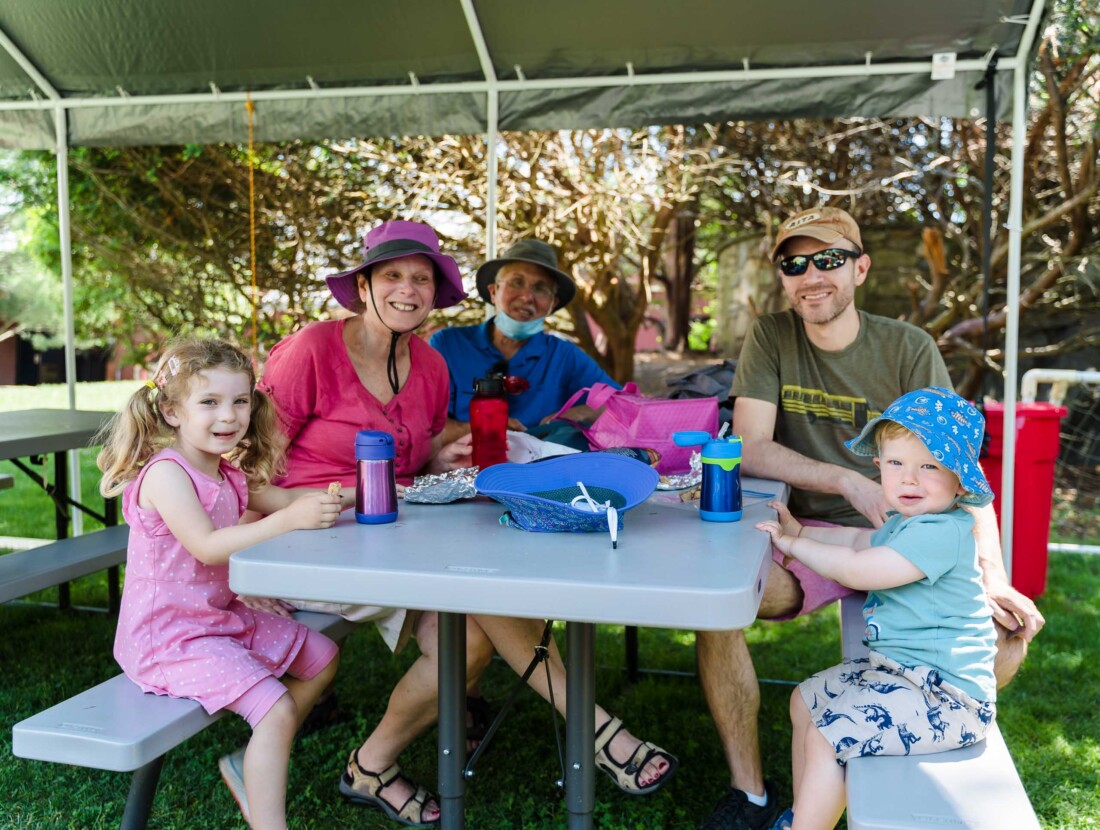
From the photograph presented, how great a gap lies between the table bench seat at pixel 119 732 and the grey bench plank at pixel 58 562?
1.13 metres

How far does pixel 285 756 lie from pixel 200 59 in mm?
3225

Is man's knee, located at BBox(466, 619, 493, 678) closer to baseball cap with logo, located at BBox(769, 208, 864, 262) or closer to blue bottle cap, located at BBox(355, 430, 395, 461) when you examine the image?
blue bottle cap, located at BBox(355, 430, 395, 461)

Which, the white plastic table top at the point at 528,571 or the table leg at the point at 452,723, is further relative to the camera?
the table leg at the point at 452,723

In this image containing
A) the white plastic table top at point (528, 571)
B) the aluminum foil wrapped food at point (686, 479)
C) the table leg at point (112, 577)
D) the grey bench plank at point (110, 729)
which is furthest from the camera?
the table leg at point (112, 577)

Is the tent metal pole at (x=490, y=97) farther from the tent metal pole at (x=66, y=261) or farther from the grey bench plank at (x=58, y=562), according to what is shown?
the tent metal pole at (x=66, y=261)

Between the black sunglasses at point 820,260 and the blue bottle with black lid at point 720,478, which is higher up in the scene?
the black sunglasses at point 820,260

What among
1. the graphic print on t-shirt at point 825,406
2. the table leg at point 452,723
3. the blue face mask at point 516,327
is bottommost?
the table leg at point 452,723

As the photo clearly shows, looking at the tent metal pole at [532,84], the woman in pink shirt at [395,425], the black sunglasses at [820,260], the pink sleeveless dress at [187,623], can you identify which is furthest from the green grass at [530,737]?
the tent metal pole at [532,84]

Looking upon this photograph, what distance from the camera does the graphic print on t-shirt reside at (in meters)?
2.88

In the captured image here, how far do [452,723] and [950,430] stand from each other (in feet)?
3.90

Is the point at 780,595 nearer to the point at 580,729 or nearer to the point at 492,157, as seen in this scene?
the point at 580,729

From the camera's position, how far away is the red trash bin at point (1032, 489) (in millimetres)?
4578

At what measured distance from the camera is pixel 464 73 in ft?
13.3

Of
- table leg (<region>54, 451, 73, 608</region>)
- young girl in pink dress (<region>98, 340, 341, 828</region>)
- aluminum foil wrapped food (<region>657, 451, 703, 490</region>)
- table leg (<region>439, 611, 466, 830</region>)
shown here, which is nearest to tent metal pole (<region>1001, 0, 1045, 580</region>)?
aluminum foil wrapped food (<region>657, 451, 703, 490</region>)
